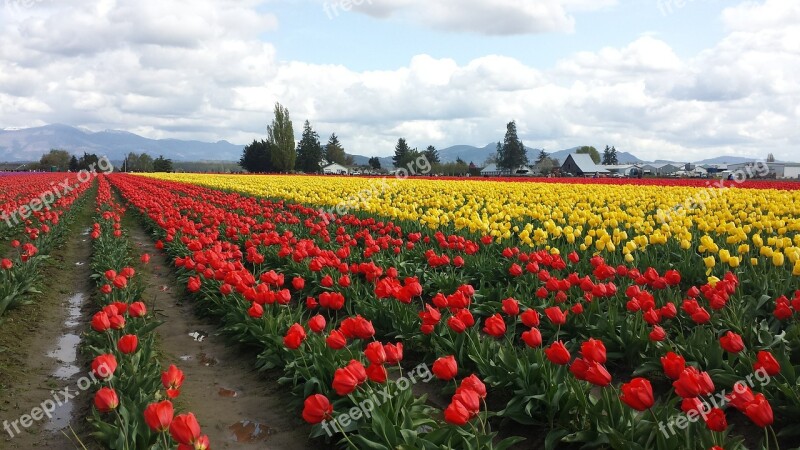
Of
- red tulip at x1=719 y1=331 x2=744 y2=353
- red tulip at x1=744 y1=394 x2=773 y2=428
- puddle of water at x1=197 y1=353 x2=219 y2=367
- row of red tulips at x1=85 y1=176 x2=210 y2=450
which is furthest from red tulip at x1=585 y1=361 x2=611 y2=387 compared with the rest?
puddle of water at x1=197 y1=353 x2=219 y2=367

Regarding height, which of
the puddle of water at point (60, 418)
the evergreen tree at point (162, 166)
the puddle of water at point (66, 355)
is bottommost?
the puddle of water at point (66, 355)

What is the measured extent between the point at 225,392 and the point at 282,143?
248ft

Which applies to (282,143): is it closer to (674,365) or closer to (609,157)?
(674,365)

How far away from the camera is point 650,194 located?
1927cm

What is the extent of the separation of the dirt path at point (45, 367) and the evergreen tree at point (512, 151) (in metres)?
103

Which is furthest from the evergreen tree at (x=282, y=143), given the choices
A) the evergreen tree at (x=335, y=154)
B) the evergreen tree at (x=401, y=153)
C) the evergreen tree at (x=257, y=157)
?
the evergreen tree at (x=335, y=154)

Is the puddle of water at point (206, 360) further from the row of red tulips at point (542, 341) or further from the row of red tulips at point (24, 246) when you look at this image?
the row of red tulips at point (24, 246)

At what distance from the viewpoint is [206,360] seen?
6414mm

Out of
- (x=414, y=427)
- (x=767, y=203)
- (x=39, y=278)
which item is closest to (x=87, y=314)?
(x=39, y=278)

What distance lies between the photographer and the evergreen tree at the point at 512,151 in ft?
359

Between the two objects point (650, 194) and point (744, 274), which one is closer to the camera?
point (744, 274)

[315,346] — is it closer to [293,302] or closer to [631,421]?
[631,421]

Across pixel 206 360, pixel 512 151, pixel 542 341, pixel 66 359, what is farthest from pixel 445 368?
pixel 512 151

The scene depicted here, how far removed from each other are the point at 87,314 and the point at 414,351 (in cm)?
500
